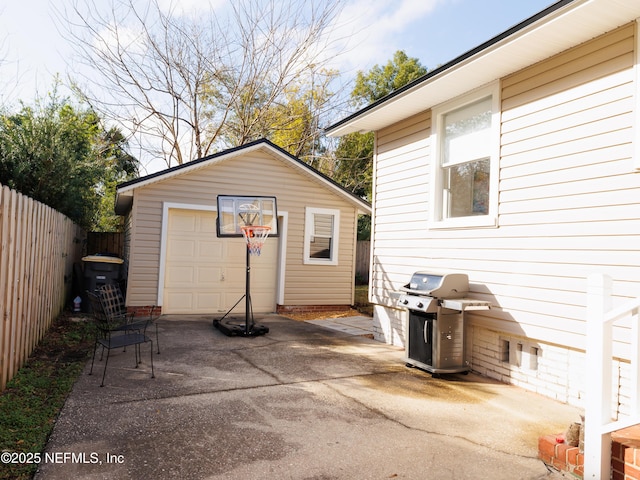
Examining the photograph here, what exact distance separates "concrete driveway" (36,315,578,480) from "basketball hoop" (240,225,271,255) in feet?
8.19

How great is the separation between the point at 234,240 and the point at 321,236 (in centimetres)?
238

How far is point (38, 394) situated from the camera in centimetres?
417

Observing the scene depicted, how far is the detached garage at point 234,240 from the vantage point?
9.53 m

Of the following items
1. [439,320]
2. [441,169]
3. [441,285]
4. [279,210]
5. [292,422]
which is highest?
[441,169]

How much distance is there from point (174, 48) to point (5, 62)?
7.70 m

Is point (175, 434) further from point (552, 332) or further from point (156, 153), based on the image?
point (156, 153)

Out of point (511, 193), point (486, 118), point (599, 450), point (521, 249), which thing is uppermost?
point (486, 118)

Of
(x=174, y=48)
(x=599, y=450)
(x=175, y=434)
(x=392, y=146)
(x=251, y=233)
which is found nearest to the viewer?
(x=599, y=450)

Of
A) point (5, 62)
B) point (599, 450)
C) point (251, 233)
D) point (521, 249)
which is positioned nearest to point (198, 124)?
point (5, 62)

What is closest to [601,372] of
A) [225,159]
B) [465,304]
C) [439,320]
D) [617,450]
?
[617,450]

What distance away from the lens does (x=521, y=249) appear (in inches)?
192

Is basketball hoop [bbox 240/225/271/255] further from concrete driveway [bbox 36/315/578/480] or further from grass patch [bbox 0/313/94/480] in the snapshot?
grass patch [bbox 0/313/94/480]

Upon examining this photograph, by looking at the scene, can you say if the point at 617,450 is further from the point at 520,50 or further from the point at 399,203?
the point at 399,203

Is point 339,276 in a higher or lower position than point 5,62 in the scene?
lower
